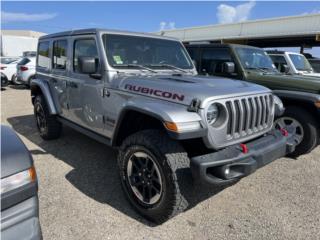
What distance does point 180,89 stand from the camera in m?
2.63

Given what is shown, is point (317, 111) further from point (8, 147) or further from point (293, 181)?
point (8, 147)

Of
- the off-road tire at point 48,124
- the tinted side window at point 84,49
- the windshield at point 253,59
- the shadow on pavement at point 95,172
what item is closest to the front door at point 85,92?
the tinted side window at point 84,49

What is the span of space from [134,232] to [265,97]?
2.05 metres

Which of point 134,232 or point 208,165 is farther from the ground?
point 208,165

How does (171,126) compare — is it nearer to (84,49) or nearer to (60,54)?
(84,49)

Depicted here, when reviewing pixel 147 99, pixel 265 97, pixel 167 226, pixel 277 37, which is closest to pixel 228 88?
pixel 265 97

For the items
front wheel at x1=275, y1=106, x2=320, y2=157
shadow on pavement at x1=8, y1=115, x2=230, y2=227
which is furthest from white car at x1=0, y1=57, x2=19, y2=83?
front wheel at x1=275, y1=106, x2=320, y2=157

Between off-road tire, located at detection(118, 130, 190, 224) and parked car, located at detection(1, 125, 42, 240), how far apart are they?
1.07 m

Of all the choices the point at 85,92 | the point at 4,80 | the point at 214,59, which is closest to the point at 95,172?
the point at 85,92

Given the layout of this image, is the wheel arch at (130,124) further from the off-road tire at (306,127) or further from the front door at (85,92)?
the off-road tire at (306,127)

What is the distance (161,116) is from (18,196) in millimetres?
1256

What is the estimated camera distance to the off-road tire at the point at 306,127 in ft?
14.3

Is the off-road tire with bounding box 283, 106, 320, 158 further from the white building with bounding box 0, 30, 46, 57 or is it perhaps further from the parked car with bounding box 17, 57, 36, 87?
the white building with bounding box 0, 30, 46, 57

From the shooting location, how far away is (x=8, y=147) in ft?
6.33
